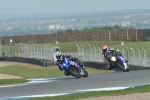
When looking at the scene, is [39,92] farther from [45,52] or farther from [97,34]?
[97,34]

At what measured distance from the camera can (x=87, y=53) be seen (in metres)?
41.4

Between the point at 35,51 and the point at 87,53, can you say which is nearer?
the point at 87,53

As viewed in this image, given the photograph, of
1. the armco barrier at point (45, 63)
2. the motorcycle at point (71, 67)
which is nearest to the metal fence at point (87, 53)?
the armco barrier at point (45, 63)

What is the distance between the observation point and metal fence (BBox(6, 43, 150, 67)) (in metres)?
33.9

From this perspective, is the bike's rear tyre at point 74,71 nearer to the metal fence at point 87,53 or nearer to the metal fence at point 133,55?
the metal fence at point 87,53

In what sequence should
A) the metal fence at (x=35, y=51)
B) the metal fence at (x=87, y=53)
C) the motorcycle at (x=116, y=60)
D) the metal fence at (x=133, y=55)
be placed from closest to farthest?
1. the motorcycle at (x=116, y=60)
2. the metal fence at (x=133, y=55)
3. the metal fence at (x=87, y=53)
4. the metal fence at (x=35, y=51)

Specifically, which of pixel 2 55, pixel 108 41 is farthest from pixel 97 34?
pixel 2 55

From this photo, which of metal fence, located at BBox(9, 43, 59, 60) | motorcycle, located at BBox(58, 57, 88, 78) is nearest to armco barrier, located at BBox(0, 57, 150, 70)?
metal fence, located at BBox(9, 43, 59, 60)

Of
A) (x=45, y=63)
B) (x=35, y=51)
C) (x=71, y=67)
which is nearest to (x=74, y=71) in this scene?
(x=71, y=67)

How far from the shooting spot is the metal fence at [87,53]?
111 feet

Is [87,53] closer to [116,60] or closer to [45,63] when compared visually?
[45,63]

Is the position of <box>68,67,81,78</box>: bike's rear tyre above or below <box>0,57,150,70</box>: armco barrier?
above

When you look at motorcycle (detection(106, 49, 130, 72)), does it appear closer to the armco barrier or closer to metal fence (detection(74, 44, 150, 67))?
the armco barrier

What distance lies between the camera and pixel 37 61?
46.5m
